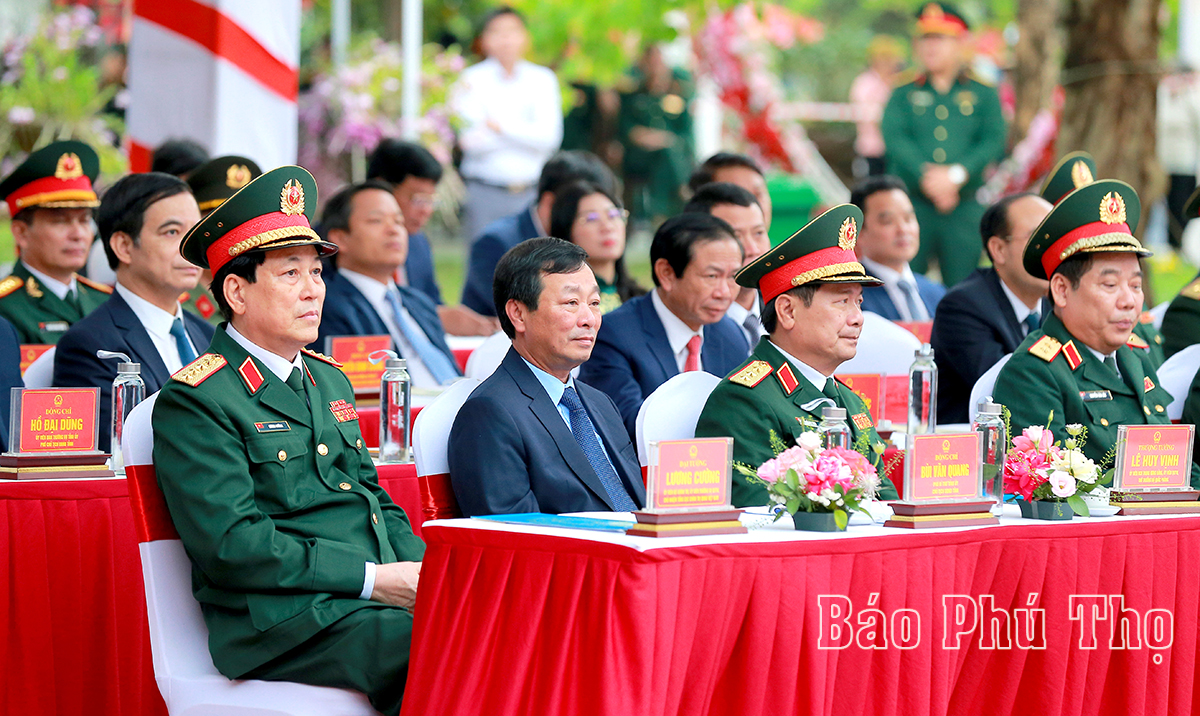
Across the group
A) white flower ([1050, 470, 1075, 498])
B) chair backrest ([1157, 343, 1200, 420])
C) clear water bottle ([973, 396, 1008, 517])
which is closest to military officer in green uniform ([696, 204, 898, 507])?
clear water bottle ([973, 396, 1008, 517])

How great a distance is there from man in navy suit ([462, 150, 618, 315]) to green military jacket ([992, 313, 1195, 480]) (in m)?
3.01

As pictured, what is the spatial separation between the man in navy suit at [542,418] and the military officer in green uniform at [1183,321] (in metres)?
2.82

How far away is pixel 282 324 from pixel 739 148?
873cm

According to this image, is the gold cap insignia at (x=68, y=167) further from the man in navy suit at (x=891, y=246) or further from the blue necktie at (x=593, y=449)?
the man in navy suit at (x=891, y=246)

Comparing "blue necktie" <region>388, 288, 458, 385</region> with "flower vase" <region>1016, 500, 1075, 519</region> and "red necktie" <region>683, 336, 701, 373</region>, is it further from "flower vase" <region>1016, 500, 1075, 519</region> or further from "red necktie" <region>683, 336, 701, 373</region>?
"flower vase" <region>1016, 500, 1075, 519</region>

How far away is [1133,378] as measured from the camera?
163 inches

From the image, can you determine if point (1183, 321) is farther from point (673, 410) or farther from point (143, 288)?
point (143, 288)

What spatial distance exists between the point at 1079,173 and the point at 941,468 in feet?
11.8

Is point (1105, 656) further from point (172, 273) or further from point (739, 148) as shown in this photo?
point (739, 148)

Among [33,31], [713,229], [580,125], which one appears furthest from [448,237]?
[713,229]

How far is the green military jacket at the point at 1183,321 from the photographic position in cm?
539

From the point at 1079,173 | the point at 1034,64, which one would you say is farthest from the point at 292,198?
the point at 1034,64

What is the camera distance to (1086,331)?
4066mm

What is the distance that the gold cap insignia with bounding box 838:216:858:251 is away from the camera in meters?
3.61
